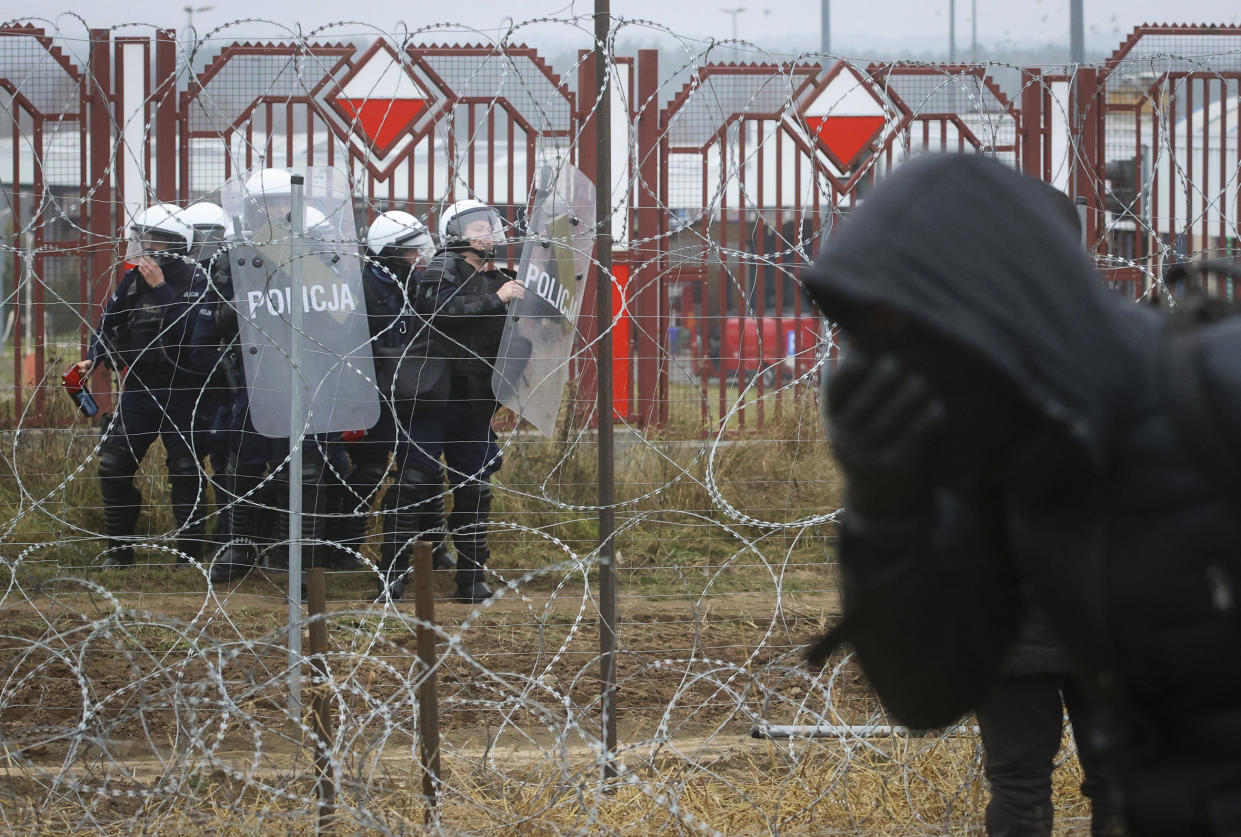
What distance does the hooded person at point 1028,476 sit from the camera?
1.11m

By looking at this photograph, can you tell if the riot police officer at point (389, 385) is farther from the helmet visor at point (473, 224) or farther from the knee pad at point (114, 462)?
the knee pad at point (114, 462)

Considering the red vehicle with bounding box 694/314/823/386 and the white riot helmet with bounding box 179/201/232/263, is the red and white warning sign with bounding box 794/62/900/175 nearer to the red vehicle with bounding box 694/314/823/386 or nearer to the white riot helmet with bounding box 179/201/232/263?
the red vehicle with bounding box 694/314/823/386

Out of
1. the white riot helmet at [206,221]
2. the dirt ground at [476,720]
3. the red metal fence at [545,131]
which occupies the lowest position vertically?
the dirt ground at [476,720]

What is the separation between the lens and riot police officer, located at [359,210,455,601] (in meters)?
6.00

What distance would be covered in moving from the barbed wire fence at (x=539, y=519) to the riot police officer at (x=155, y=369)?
0.18 metres

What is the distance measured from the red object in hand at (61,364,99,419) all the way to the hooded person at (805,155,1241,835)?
223 inches

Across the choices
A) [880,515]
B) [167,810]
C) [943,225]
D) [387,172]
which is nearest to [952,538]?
[880,515]

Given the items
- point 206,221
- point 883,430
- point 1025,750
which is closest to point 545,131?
point 206,221

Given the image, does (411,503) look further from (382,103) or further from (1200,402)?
(1200,402)

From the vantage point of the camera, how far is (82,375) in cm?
636

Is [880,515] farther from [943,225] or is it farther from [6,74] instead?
[6,74]

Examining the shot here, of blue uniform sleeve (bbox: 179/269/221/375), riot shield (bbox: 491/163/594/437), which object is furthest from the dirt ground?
blue uniform sleeve (bbox: 179/269/221/375)

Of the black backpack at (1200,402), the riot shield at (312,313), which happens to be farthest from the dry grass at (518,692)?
the black backpack at (1200,402)

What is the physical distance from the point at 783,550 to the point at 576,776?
380 centimetres
